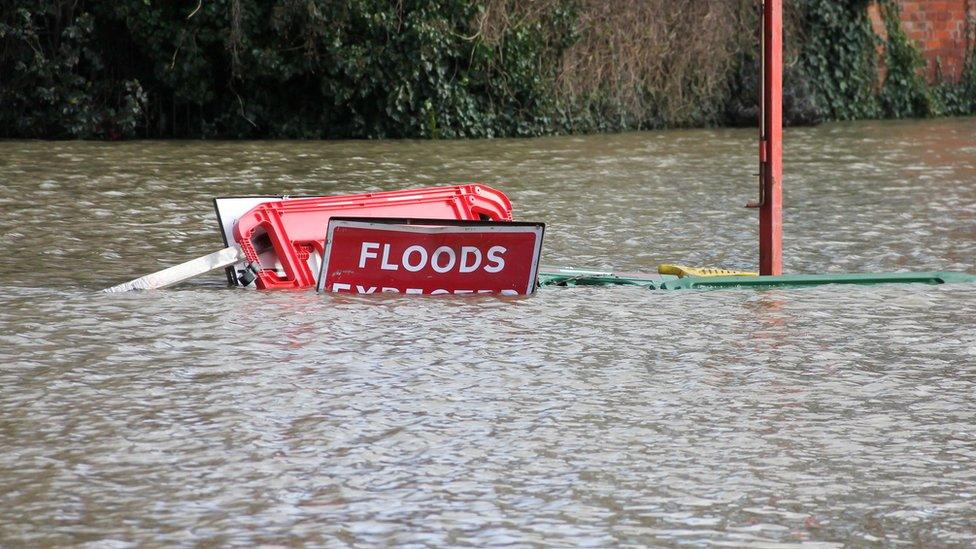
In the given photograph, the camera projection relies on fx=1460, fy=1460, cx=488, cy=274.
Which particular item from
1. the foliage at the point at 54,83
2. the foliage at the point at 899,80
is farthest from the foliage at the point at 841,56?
the foliage at the point at 54,83

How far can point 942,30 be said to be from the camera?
27.5 meters

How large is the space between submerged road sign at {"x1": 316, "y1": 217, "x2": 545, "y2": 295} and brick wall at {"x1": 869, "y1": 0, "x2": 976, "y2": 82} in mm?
20399

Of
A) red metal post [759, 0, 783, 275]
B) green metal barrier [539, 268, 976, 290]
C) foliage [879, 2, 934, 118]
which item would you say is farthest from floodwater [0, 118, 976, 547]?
foliage [879, 2, 934, 118]

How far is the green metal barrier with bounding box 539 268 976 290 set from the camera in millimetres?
9086

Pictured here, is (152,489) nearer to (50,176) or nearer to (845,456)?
(845,456)

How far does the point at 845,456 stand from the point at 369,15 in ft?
52.5

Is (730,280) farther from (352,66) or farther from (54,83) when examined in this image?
(54,83)

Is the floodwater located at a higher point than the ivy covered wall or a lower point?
lower

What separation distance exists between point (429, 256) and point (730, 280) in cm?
193

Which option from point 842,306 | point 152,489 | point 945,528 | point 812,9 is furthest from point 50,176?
point 812,9

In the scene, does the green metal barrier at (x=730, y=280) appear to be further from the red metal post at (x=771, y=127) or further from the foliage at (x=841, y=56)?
the foliage at (x=841, y=56)

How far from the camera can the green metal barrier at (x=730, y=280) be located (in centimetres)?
909

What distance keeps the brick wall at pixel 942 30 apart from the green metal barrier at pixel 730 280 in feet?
62.7

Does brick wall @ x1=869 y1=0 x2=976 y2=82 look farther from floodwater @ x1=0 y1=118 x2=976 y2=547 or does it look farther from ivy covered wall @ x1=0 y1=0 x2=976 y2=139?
floodwater @ x1=0 y1=118 x2=976 y2=547
